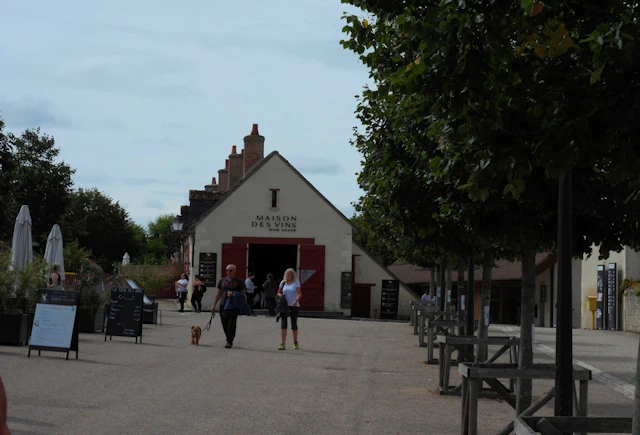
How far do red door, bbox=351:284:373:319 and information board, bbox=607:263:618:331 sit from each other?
13.5 metres

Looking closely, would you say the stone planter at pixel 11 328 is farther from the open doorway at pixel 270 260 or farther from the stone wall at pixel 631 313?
the open doorway at pixel 270 260

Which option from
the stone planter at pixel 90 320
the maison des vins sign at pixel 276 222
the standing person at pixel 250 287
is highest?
the maison des vins sign at pixel 276 222

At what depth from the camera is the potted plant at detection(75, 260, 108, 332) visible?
22656 mm

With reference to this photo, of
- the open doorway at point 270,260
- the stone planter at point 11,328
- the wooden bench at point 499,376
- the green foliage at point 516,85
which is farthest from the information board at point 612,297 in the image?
the green foliage at point 516,85

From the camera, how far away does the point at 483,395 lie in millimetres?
12656

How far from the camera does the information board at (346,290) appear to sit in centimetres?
4500

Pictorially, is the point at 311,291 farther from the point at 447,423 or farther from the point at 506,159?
the point at 506,159

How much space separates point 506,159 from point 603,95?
0.70 meters

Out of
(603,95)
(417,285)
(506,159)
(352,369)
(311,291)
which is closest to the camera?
(603,95)

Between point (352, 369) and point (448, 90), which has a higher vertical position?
point (448, 90)

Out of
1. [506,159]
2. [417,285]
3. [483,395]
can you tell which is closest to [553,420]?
[506,159]

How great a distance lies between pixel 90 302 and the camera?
22.9 m

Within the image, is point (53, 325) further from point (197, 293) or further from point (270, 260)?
point (270, 260)

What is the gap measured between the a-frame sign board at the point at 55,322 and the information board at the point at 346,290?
29.8 meters
